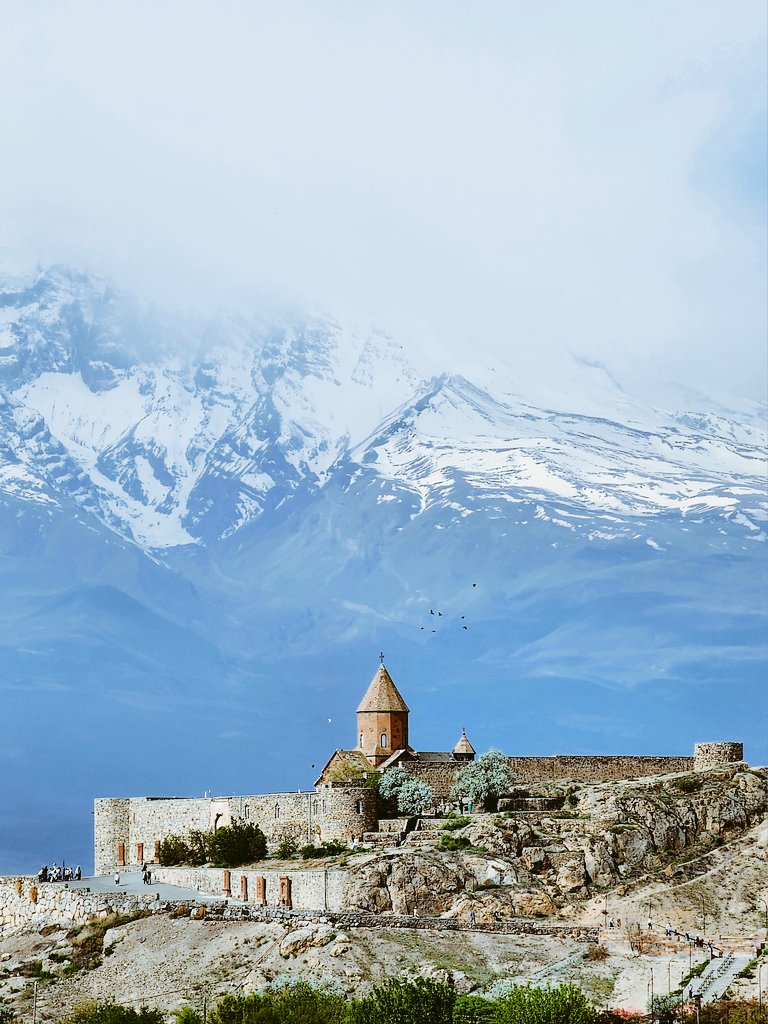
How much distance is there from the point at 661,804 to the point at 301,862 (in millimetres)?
15677

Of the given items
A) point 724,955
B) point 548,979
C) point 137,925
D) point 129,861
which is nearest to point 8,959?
point 137,925

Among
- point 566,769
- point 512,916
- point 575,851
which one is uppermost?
point 566,769

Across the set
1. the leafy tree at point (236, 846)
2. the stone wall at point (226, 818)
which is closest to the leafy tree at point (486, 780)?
the stone wall at point (226, 818)

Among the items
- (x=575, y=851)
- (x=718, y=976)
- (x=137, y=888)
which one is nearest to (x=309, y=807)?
(x=137, y=888)

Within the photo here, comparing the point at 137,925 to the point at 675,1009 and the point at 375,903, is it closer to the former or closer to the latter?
the point at 375,903

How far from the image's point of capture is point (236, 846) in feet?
237

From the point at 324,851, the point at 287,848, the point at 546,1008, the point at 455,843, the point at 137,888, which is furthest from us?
the point at 287,848

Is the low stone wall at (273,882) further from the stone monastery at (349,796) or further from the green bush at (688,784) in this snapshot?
the green bush at (688,784)

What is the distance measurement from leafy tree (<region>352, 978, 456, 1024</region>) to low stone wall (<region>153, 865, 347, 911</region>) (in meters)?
13.8

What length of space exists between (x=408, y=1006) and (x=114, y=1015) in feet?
31.7

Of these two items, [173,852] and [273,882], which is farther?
[173,852]

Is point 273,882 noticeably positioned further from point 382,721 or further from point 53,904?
point 382,721

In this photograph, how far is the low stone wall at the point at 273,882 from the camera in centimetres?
6412

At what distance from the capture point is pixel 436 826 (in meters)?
70.2
